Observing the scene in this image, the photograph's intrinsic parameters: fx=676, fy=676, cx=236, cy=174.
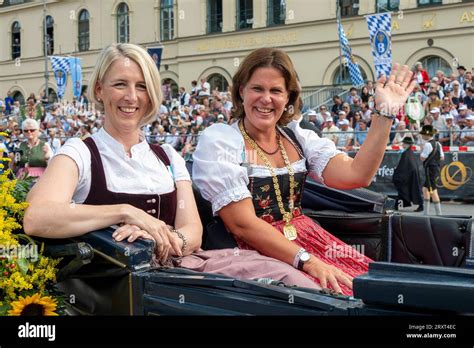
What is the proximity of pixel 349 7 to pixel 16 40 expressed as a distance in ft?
56.0

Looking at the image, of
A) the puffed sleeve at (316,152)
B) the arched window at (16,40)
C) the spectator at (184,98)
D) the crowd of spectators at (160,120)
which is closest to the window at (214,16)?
the crowd of spectators at (160,120)

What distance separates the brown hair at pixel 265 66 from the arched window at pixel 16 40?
Answer: 3198 centimetres

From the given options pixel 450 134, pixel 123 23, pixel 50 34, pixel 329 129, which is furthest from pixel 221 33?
pixel 450 134

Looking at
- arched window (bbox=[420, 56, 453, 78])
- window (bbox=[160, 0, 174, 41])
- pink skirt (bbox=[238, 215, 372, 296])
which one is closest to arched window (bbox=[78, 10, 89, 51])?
window (bbox=[160, 0, 174, 41])

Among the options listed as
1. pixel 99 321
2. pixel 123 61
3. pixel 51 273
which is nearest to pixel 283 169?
pixel 123 61

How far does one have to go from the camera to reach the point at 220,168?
3.05 metres

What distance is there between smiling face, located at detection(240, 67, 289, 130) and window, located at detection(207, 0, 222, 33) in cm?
2819

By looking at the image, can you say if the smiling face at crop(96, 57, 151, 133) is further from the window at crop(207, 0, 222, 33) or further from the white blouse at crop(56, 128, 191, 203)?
the window at crop(207, 0, 222, 33)

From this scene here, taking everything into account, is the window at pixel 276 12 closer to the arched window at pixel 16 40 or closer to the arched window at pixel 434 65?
the arched window at pixel 434 65

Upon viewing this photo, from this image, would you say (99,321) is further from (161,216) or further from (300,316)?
(161,216)

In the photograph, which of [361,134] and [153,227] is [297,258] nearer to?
[153,227]

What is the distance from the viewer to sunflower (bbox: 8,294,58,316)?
226cm

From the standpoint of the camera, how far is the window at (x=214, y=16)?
30859 mm

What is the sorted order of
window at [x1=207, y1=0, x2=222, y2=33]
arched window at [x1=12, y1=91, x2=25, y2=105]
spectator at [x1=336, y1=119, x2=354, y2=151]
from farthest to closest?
arched window at [x1=12, y1=91, x2=25, y2=105] < window at [x1=207, y1=0, x2=222, y2=33] < spectator at [x1=336, y1=119, x2=354, y2=151]
